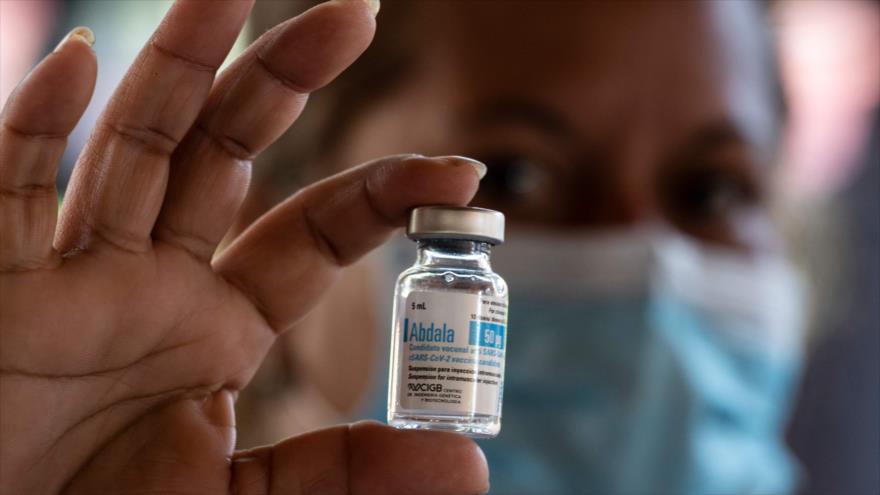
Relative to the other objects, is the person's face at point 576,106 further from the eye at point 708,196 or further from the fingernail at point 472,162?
the fingernail at point 472,162

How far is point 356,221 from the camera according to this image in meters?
1.17

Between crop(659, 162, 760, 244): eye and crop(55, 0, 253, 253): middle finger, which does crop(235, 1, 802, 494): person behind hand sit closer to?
crop(659, 162, 760, 244): eye

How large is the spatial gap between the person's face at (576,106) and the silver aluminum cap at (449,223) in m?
1.06

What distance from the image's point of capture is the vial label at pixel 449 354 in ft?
3.58

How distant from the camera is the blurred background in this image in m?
3.20

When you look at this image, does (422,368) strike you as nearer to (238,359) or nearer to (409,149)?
(238,359)

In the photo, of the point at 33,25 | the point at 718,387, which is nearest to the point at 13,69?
the point at 33,25

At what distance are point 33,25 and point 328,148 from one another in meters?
1.47

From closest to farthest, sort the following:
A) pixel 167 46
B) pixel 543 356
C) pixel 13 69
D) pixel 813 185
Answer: pixel 167 46
pixel 543 356
pixel 13 69
pixel 813 185

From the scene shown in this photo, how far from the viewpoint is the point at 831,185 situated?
356cm

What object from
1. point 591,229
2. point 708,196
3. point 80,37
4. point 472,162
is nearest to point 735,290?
point 708,196

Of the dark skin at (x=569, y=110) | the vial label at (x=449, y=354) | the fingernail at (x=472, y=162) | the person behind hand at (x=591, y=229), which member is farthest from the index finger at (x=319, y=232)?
the dark skin at (x=569, y=110)

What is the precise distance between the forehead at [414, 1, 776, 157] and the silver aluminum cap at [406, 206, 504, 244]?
3.48 feet

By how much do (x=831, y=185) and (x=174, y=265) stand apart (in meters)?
3.00
